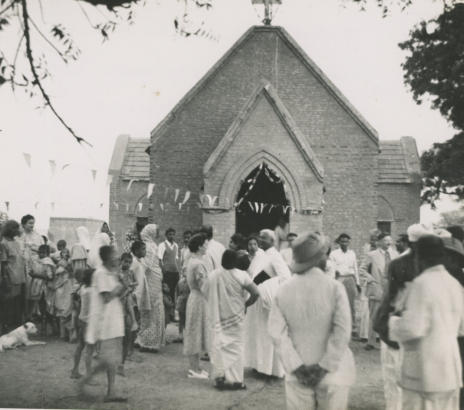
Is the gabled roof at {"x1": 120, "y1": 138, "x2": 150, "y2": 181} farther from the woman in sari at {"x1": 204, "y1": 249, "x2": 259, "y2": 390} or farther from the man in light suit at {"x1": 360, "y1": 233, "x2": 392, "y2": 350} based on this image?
the woman in sari at {"x1": 204, "y1": 249, "x2": 259, "y2": 390}

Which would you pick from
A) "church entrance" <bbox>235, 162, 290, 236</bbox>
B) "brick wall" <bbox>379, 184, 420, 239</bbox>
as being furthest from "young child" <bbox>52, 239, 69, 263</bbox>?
"brick wall" <bbox>379, 184, 420, 239</bbox>

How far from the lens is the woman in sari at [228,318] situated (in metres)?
6.37

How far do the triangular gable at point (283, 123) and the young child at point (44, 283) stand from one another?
5.10 meters

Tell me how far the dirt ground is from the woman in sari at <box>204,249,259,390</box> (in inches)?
8.4

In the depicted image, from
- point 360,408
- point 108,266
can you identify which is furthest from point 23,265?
point 360,408

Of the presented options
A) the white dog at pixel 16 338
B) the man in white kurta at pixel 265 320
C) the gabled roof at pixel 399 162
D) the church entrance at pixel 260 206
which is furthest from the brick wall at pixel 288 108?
the man in white kurta at pixel 265 320

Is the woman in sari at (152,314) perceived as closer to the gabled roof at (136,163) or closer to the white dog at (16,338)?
the white dog at (16,338)

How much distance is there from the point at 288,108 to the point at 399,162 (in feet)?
19.0

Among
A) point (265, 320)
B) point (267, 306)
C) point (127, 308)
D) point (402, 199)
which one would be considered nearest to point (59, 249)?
point (127, 308)

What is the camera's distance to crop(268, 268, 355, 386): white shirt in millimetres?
3820

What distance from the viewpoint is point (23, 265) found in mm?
8188

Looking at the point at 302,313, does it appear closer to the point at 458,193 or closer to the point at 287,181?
the point at 458,193

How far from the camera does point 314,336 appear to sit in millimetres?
3869

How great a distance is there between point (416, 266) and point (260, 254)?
339cm
